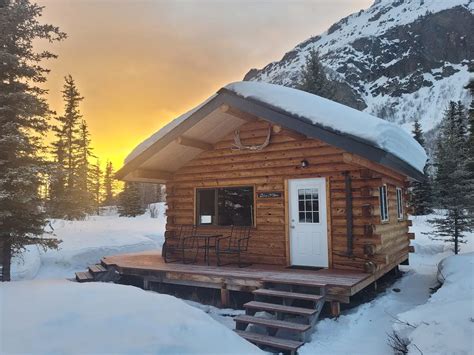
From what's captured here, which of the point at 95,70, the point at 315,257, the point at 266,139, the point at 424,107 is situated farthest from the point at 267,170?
the point at 424,107

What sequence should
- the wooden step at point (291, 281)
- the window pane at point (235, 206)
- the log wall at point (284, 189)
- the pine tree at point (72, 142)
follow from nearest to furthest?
the wooden step at point (291, 281)
the log wall at point (284, 189)
the window pane at point (235, 206)
the pine tree at point (72, 142)

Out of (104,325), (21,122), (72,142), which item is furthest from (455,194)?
(72,142)

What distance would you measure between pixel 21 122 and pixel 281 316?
23.0ft

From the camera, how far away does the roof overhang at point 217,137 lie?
7.07 meters

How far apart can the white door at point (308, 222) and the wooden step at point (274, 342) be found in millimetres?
3059

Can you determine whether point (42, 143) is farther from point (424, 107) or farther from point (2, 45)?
point (424, 107)

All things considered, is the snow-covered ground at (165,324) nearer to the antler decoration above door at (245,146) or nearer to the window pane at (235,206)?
the window pane at (235,206)

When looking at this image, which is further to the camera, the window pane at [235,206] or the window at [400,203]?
the window at [400,203]

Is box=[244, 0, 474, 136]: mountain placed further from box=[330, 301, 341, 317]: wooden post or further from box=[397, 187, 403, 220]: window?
box=[330, 301, 341, 317]: wooden post

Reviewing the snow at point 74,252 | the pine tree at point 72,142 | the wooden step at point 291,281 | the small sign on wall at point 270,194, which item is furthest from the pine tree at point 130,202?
the wooden step at point 291,281

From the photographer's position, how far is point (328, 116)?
7566 mm

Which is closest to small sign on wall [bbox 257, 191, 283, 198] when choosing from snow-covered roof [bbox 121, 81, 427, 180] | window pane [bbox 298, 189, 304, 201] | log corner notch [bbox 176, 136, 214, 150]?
window pane [bbox 298, 189, 304, 201]

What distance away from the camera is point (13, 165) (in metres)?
8.29

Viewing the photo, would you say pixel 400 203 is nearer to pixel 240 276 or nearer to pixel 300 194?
pixel 300 194
